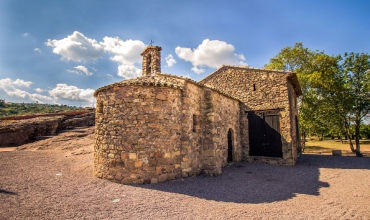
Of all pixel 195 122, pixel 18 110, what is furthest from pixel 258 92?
pixel 18 110

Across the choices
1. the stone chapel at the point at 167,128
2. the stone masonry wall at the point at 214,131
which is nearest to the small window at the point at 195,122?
the stone chapel at the point at 167,128

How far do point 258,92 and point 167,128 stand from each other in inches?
290

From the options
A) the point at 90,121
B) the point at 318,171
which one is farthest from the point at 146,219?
the point at 90,121

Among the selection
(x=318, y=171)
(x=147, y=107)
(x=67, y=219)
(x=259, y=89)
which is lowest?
(x=318, y=171)

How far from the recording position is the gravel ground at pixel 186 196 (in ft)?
15.5

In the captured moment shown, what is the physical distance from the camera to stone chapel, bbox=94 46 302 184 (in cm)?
702

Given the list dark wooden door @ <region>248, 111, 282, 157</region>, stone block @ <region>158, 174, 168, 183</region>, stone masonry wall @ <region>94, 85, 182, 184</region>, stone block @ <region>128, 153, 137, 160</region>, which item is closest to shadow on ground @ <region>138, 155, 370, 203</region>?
stone block @ <region>158, 174, 168, 183</region>

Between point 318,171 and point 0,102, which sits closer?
point 318,171

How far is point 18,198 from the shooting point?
5160 mm

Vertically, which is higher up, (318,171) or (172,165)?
(172,165)

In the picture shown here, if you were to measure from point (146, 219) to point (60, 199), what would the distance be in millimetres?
2652

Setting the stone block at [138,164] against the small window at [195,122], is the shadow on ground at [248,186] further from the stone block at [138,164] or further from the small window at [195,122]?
the small window at [195,122]

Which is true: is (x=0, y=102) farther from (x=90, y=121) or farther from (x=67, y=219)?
(x=67, y=219)

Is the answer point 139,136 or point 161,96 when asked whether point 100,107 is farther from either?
point 161,96
